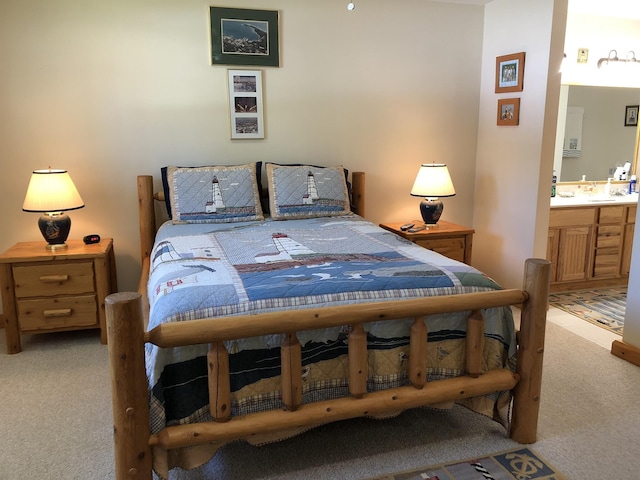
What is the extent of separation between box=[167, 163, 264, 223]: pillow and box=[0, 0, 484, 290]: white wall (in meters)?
0.31

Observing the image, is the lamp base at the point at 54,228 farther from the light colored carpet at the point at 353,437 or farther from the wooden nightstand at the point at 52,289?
the light colored carpet at the point at 353,437

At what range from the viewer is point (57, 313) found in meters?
3.02

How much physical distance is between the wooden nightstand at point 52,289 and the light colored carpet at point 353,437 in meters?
0.34

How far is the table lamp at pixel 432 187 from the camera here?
3.71m

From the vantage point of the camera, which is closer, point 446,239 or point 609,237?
point 446,239

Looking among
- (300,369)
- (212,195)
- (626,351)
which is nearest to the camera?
(300,369)

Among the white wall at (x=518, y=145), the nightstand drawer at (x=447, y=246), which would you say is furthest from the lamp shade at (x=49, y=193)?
the white wall at (x=518, y=145)

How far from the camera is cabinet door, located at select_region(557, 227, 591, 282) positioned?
3992 mm

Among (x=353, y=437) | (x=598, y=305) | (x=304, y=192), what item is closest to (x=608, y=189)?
(x=598, y=305)

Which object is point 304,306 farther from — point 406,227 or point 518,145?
point 518,145

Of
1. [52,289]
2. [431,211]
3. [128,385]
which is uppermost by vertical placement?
[431,211]

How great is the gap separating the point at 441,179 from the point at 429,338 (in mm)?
1996

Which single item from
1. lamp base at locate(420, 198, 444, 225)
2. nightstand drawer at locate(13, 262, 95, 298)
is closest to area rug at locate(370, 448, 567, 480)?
lamp base at locate(420, 198, 444, 225)

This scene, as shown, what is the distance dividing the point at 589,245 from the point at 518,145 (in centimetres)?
110
